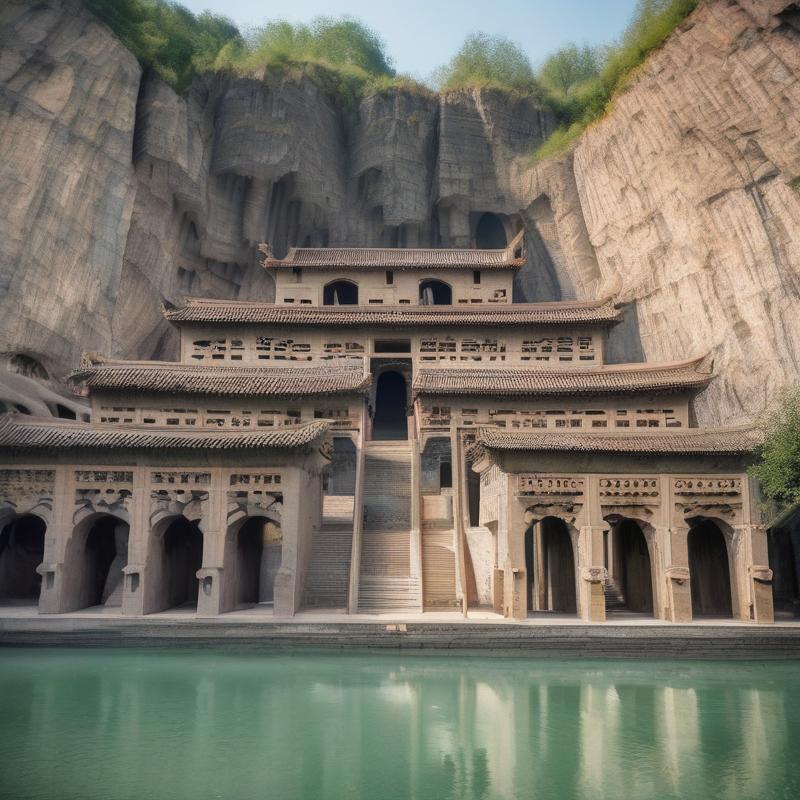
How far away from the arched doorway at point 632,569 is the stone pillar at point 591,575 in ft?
7.17

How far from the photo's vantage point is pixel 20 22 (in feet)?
94.3

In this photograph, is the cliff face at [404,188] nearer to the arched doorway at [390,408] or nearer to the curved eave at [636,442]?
the arched doorway at [390,408]

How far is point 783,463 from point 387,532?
10.5 metres

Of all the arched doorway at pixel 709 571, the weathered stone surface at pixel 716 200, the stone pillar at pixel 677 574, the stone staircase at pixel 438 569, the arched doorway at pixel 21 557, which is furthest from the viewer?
the weathered stone surface at pixel 716 200

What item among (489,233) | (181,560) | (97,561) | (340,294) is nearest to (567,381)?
(181,560)

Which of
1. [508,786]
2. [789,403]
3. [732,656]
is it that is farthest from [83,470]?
[789,403]

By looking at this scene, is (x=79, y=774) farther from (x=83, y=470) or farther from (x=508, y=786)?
(x=83, y=470)

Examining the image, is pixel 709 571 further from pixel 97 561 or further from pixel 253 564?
pixel 97 561

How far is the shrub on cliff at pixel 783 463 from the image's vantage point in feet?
49.3

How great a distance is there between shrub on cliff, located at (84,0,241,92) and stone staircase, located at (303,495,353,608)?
26338 mm

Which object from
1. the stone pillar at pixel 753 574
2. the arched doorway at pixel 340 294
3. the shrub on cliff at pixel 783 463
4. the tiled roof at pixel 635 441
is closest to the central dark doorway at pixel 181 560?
the tiled roof at pixel 635 441

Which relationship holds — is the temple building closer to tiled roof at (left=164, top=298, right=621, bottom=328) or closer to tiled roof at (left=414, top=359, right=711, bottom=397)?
tiled roof at (left=414, top=359, right=711, bottom=397)

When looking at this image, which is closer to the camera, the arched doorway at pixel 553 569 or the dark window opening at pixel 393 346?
the arched doorway at pixel 553 569

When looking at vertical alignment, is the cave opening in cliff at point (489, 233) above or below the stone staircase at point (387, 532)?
above
